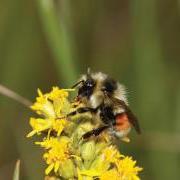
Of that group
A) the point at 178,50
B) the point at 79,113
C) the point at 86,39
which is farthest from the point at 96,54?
the point at 79,113

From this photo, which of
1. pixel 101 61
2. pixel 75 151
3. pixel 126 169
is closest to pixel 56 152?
pixel 75 151

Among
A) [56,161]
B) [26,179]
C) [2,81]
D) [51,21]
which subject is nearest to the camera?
[56,161]

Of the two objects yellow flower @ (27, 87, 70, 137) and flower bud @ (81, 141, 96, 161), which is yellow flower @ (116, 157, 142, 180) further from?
yellow flower @ (27, 87, 70, 137)

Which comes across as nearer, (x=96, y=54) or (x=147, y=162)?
(x=147, y=162)

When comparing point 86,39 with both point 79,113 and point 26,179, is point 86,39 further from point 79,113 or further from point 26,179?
point 79,113

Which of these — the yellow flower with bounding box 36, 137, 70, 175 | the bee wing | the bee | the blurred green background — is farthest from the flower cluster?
→ the blurred green background

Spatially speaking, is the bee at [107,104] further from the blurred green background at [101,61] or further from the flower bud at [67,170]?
the blurred green background at [101,61]
